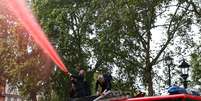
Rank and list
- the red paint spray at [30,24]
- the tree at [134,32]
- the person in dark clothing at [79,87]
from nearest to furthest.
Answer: the person in dark clothing at [79,87] < the red paint spray at [30,24] < the tree at [134,32]

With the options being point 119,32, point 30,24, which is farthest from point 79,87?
point 119,32

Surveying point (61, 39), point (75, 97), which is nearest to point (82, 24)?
point (61, 39)

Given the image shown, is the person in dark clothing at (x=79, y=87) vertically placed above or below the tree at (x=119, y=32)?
below

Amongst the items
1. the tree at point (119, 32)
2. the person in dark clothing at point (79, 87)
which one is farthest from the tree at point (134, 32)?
the person in dark clothing at point (79, 87)

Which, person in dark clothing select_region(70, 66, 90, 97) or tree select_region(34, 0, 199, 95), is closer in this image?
person in dark clothing select_region(70, 66, 90, 97)

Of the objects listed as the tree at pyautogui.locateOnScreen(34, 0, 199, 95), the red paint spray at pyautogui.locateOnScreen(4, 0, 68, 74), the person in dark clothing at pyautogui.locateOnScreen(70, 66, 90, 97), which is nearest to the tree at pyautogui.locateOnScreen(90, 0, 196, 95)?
the tree at pyautogui.locateOnScreen(34, 0, 199, 95)

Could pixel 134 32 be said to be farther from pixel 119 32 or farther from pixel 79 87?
pixel 79 87

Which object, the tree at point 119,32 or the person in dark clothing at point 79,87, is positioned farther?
the tree at point 119,32

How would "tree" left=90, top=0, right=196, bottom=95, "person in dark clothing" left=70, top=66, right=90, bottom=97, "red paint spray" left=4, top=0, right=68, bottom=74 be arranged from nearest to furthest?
1. "person in dark clothing" left=70, top=66, right=90, bottom=97
2. "red paint spray" left=4, top=0, right=68, bottom=74
3. "tree" left=90, top=0, right=196, bottom=95

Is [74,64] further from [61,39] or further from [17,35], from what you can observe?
[17,35]

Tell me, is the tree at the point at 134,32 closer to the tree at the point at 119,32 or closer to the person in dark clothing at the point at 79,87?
the tree at the point at 119,32

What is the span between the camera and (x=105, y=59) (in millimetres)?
41406

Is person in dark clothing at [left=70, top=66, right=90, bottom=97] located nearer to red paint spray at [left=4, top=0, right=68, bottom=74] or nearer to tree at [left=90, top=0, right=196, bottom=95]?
red paint spray at [left=4, top=0, right=68, bottom=74]

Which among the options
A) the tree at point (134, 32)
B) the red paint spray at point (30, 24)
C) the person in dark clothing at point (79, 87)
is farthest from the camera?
the tree at point (134, 32)
